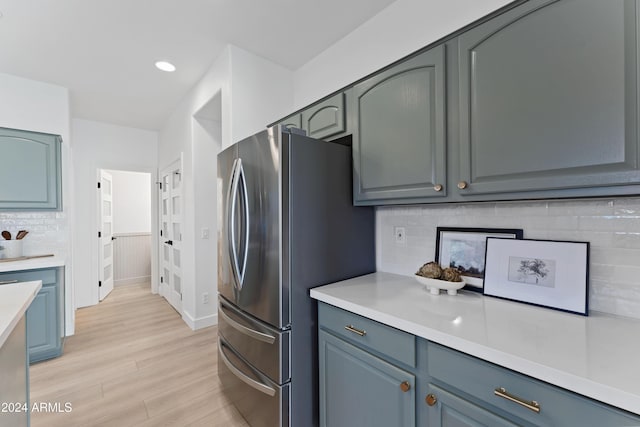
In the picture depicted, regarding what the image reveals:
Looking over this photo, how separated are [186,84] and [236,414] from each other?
125 inches

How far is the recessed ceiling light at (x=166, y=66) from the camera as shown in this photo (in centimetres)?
264

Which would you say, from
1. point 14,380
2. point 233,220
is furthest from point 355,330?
point 14,380

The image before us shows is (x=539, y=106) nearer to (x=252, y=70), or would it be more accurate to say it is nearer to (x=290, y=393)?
(x=290, y=393)

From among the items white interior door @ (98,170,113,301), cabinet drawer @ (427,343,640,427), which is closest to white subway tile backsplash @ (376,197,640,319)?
cabinet drawer @ (427,343,640,427)

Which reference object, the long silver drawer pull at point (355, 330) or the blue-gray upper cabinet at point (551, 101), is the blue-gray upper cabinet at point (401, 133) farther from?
the long silver drawer pull at point (355, 330)

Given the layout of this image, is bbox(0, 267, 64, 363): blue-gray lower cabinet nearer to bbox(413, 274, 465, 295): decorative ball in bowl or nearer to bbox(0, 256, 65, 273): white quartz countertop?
bbox(0, 256, 65, 273): white quartz countertop

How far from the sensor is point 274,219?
56.9 inches

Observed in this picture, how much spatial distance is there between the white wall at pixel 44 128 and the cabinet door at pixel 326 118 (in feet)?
9.50

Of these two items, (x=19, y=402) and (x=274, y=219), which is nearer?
(x=19, y=402)

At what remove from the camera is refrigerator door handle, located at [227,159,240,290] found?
1.69 meters

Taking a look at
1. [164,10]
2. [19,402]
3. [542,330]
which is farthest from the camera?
[164,10]

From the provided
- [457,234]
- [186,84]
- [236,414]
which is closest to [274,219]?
[457,234]

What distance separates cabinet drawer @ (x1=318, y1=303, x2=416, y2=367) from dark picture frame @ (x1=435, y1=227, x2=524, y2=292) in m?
0.60

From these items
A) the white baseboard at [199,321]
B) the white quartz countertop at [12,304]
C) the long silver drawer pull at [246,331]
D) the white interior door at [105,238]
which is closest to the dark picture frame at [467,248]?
the long silver drawer pull at [246,331]
